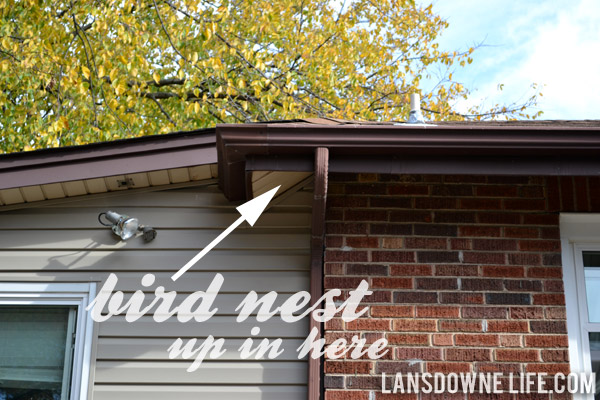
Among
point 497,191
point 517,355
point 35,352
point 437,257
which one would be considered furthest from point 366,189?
point 35,352

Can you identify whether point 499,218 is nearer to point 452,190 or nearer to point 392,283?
point 452,190

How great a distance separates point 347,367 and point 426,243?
0.89 m

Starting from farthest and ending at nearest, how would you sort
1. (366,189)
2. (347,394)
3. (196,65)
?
(196,65) → (366,189) → (347,394)

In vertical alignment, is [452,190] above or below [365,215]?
above

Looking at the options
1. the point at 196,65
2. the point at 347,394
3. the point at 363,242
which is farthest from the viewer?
the point at 196,65

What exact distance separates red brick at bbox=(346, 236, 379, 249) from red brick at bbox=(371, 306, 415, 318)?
383 millimetres

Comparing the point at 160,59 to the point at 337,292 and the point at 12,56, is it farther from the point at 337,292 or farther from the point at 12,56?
the point at 337,292

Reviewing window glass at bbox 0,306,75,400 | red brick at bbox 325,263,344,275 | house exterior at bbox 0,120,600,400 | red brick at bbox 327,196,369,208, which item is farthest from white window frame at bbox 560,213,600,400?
window glass at bbox 0,306,75,400

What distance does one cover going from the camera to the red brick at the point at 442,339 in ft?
14.4

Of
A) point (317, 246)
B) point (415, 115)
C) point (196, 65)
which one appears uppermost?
point (196, 65)

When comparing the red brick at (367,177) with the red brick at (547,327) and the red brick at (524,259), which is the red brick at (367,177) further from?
the red brick at (547,327)

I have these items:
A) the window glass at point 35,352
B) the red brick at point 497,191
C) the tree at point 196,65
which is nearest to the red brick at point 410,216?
the red brick at point 497,191

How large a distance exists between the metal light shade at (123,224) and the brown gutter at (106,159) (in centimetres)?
26

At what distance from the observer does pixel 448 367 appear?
171 inches
